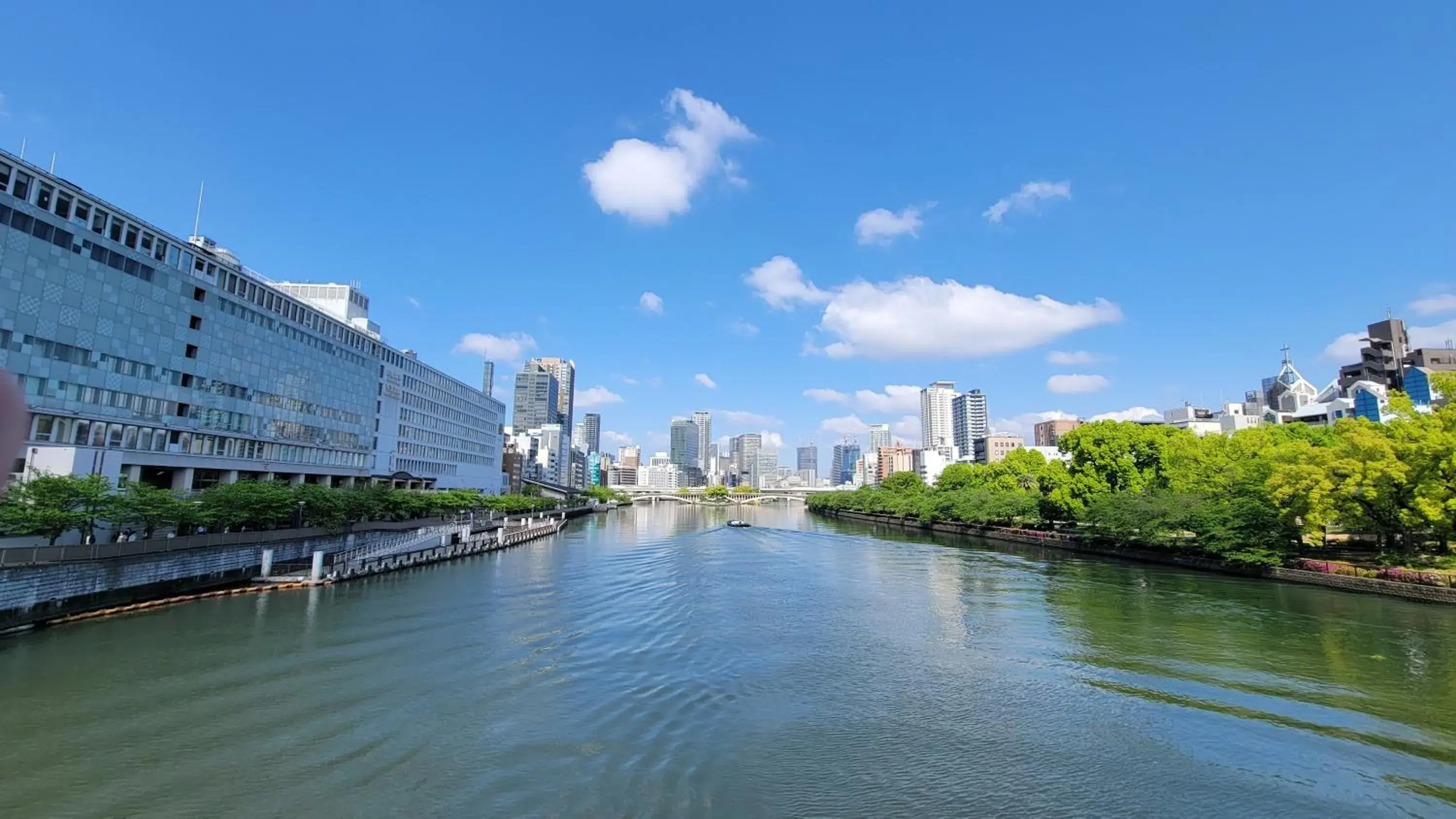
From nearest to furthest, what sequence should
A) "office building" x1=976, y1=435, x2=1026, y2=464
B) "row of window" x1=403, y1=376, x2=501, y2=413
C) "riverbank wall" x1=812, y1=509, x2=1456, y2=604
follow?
"riverbank wall" x1=812, y1=509, x2=1456, y2=604, "row of window" x1=403, y1=376, x2=501, y2=413, "office building" x1=976, y1=435, x2=1026, y2=464

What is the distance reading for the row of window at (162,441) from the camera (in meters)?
36.4

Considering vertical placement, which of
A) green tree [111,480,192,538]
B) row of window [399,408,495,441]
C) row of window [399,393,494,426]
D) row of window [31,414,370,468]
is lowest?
green tree [111,480,192,538]

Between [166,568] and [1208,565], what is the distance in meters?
52.0

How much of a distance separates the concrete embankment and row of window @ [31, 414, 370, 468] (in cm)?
719

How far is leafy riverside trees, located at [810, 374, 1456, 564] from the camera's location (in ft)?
105

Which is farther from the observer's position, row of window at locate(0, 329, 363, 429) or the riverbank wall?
row of window at locate(0, 329, 363, 429)

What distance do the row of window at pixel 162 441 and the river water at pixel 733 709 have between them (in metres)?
15.5

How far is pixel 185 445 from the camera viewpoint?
1786 inches

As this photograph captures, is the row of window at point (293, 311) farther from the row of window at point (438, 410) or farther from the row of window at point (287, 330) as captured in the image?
the row of window at point (438, 410)

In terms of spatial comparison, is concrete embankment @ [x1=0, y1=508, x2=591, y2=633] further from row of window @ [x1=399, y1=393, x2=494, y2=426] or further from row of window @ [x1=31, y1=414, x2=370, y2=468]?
row of window @ [x1=399, y1=393, x2=494, y2=426]

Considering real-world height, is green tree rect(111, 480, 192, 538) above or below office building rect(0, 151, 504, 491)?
below

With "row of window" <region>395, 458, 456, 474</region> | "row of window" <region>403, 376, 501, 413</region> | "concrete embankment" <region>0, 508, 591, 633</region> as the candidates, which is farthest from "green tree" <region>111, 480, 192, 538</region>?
"row of window" <region>403, 376, 501, 413</region>

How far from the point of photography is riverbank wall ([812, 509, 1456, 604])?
30.6 meters

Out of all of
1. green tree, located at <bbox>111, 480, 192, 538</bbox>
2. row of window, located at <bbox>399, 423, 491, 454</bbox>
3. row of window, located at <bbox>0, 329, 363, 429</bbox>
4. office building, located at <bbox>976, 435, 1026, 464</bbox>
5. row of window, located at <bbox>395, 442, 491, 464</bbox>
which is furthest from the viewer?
office building, located at <bbox>976, 435, 1026, 464</bbox>
